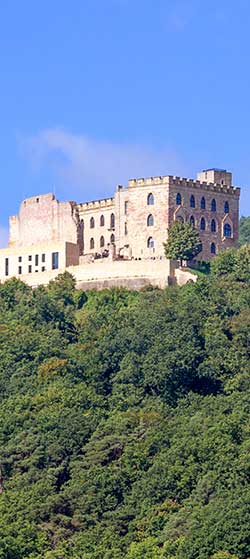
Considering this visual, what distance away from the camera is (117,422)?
100 meters

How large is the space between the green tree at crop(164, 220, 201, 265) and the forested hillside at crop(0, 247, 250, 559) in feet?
4.35

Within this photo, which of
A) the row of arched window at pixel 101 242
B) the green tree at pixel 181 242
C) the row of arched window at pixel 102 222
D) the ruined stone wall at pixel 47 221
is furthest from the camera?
the ruined stone wall at pixel 47 221

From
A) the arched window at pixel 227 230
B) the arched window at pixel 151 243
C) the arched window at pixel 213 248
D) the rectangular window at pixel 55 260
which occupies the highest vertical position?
the arched window at pixel 227 230

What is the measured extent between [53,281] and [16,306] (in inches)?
76.8

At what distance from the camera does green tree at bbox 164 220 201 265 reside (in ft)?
368

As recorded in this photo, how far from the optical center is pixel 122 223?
380ft

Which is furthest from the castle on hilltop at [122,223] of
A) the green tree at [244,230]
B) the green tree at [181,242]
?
the green tree at [244,230]

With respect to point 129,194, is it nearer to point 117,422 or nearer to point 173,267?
point 173,267

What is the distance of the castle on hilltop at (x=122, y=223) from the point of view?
114562mm

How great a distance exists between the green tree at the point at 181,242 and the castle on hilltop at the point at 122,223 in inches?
35.1

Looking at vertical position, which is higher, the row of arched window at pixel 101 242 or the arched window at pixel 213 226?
the arched window at pixel 213 226

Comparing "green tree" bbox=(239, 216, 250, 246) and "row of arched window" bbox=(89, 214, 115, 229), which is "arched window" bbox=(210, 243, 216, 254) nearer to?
"row of arched window" bbox=(89, 214, 115, 229)

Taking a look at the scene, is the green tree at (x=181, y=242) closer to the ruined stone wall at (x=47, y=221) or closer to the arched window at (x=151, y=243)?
the arched window at (x=151, y=243)

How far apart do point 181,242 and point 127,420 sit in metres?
14.7
